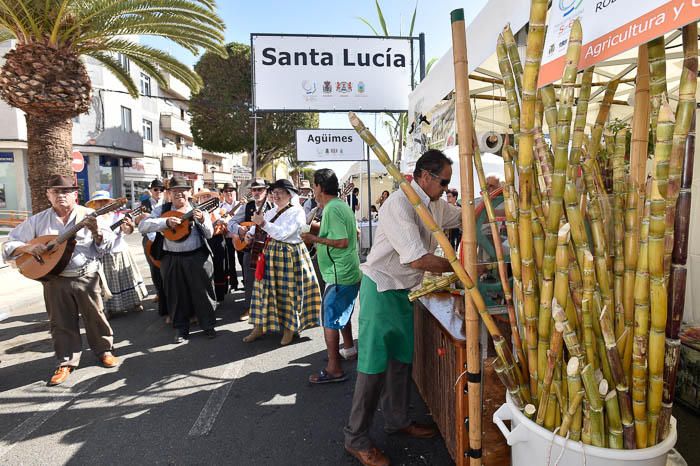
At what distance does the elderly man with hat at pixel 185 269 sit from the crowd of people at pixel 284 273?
0.04 ft

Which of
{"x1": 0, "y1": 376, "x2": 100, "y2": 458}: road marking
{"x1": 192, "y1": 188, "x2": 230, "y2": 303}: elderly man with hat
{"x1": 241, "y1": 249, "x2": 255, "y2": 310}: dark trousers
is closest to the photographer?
{"x1": 0, "y1": 376, "x2": 100, "y2": 458}: road marking

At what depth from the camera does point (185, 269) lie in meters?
4.50

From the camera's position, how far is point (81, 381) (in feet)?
11.8

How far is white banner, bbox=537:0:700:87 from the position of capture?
105cm

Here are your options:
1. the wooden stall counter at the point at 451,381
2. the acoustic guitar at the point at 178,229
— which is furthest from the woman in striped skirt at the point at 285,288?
the wooden stall counter at the point at 451,381

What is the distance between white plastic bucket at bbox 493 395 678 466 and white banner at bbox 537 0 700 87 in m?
1.11

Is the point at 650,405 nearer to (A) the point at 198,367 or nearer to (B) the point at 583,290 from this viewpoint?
(B) the point at 583,290

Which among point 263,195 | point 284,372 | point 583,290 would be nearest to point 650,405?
point 583,290

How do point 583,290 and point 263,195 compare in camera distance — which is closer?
point 583,290

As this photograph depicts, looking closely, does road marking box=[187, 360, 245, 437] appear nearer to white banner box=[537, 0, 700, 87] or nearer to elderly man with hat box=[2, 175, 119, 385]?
elderly man with hat box=[2, 175, 119, 385]

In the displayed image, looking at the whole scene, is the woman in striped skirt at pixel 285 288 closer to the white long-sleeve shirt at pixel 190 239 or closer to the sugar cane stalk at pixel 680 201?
the white long-sleeve shirt at pixel 190 239

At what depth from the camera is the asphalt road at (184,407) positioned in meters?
2.56

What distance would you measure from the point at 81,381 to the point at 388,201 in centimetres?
326

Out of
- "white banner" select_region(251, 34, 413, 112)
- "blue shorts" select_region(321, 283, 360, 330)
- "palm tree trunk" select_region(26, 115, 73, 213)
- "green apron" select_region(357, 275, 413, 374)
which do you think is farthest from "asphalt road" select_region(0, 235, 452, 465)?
"white banner" select_region(251, 34, 413, 112)
